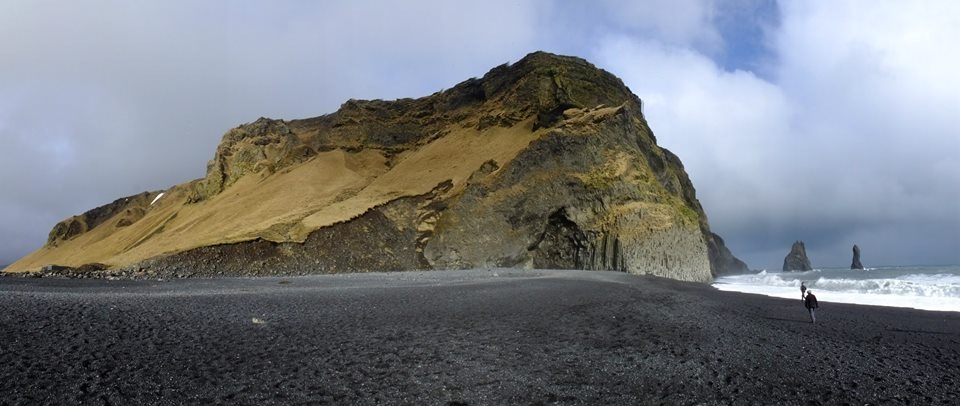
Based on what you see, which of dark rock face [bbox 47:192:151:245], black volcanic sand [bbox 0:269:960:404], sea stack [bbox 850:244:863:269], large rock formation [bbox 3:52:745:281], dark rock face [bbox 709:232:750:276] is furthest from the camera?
sea stack [bbox 850:244:863:269]

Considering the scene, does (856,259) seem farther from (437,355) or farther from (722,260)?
(437,355)

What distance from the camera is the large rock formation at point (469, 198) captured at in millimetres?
29875

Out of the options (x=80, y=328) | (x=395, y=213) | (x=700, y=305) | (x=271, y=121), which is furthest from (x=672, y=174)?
(x=80, y=328)

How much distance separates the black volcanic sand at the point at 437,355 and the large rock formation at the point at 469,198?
18.6 metres

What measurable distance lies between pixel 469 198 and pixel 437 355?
2594cm

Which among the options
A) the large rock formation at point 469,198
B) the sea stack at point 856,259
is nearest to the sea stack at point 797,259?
the sea stack at point 856,259

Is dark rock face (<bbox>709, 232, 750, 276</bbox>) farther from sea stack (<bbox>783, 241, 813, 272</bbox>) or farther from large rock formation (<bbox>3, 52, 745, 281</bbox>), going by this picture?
large rock formation (<bbox>3, 52, 745, 281</bbox>)

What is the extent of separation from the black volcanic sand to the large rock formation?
1860 cm

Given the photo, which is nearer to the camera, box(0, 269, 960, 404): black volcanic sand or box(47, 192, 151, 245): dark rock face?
box(0, 269, 960, 404): black volcanic sand

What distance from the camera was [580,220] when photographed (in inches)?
1277

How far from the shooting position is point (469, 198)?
3322 cm

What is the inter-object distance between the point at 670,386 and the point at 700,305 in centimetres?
848

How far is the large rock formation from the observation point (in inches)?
1176

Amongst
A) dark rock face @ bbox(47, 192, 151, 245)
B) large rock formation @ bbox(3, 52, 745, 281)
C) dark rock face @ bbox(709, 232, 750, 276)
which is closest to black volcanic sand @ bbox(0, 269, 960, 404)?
large rock formation @ bbox(3, 52, 745, 281)
